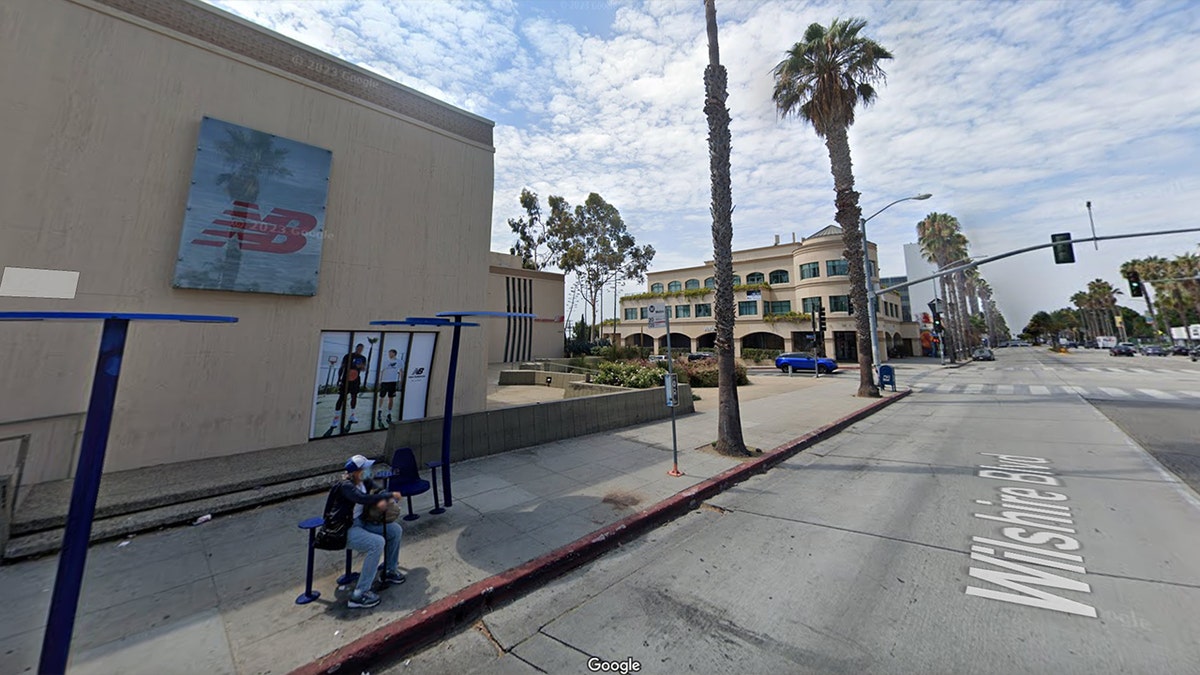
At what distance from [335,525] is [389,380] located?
6.05 meters

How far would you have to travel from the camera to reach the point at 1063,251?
13.6 meters

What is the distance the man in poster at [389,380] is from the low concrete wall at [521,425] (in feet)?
6.52

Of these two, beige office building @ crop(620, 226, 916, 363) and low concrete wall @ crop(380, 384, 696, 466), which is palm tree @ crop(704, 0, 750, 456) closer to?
low concrete wall @ crop(380, 384, 696, 466)

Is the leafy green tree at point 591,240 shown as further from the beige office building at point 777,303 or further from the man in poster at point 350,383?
the man in poster at point 350,383

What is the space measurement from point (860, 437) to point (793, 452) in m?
2.75

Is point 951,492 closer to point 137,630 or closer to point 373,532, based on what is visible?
point 373,532

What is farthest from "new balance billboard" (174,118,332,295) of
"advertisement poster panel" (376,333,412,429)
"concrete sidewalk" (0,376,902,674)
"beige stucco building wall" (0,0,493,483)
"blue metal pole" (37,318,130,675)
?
"blue metal pole" (37,318,130,675)

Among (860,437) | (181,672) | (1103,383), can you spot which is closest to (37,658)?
(181,672)

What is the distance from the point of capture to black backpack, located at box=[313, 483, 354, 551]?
3.47 m

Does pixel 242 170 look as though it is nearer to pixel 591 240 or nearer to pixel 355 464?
pixel 355 464

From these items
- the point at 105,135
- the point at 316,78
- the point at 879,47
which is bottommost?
the point at 105,135

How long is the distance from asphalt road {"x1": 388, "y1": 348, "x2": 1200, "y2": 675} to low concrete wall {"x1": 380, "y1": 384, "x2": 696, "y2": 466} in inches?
155

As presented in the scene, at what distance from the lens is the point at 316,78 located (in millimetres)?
8258

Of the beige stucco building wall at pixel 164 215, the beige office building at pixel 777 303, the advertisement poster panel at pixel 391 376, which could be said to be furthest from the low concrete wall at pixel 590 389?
the beige office building at pixel 777 303
